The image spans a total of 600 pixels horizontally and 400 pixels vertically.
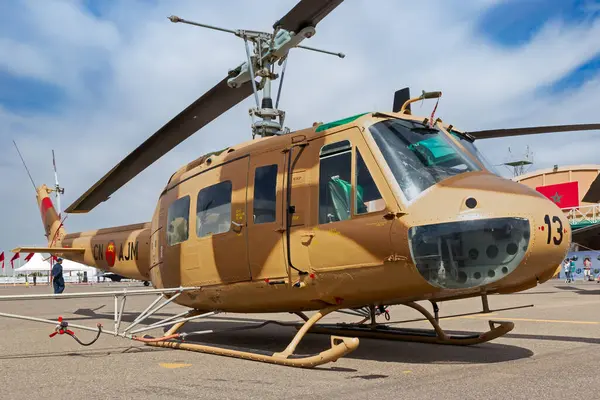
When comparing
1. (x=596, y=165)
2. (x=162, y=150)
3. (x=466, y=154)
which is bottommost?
(x=466, y=154)

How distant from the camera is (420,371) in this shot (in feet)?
17.1

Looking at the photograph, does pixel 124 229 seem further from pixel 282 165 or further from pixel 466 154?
pixel 466 154

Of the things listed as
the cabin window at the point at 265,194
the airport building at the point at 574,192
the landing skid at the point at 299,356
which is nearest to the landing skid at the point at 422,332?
the landing skid at the point at 299,356

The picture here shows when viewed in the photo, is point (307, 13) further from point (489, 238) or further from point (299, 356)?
point (299, 356)

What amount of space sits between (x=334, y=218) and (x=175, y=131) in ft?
11.5

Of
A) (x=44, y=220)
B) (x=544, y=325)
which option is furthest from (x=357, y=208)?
(x=44, y=220)

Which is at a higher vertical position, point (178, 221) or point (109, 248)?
point (178, 221)

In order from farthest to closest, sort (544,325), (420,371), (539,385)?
(544,325)
(420,371)
(539,385)

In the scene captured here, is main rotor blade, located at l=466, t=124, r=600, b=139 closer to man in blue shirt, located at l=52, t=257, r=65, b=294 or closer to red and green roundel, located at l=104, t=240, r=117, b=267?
red and green roundel, located at l=104, t=240, r=117, b=267

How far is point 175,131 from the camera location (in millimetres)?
8047

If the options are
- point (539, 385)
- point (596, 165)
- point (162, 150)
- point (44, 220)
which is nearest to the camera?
point (539, 385)

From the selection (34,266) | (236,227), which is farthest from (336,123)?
(34,266)

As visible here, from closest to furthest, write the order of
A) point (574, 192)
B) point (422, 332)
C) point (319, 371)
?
point (319, 371)
point (422, 332)
point (574, 192)

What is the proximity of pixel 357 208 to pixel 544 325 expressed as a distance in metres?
5.36
